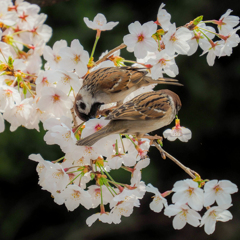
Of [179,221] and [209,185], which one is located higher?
[209,185]

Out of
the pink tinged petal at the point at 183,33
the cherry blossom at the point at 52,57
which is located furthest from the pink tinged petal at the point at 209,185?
the cherry blossom at the point at 52,57

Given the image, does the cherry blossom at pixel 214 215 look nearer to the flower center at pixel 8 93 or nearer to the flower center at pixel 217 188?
the flower center at pixel 217 188

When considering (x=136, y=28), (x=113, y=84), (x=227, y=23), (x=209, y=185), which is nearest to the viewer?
(x=209, y=185)

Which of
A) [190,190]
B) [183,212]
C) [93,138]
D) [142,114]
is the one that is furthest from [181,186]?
[142,114]

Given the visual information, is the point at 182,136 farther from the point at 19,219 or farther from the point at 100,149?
the point at 19,219

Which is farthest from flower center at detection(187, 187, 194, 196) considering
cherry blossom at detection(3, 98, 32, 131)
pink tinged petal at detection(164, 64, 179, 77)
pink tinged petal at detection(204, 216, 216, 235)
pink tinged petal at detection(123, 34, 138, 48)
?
cherry blossom at detection(3, 98, 32, 131)

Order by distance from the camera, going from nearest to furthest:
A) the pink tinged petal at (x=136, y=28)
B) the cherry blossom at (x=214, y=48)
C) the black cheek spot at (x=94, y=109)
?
1. the pink tinged petal at (x=136, y=28)
2. the cherry blossom at (x=214, y=48)
3. the black cheek spot at (x=94, y=109)

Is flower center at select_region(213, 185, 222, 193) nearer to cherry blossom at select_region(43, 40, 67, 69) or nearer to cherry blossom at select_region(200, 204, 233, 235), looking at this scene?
cherry blossom at select_region(200, 204, 233, 235)

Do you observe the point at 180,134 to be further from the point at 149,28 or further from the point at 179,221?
the point at 149,28

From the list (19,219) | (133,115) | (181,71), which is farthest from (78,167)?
(19,219)
